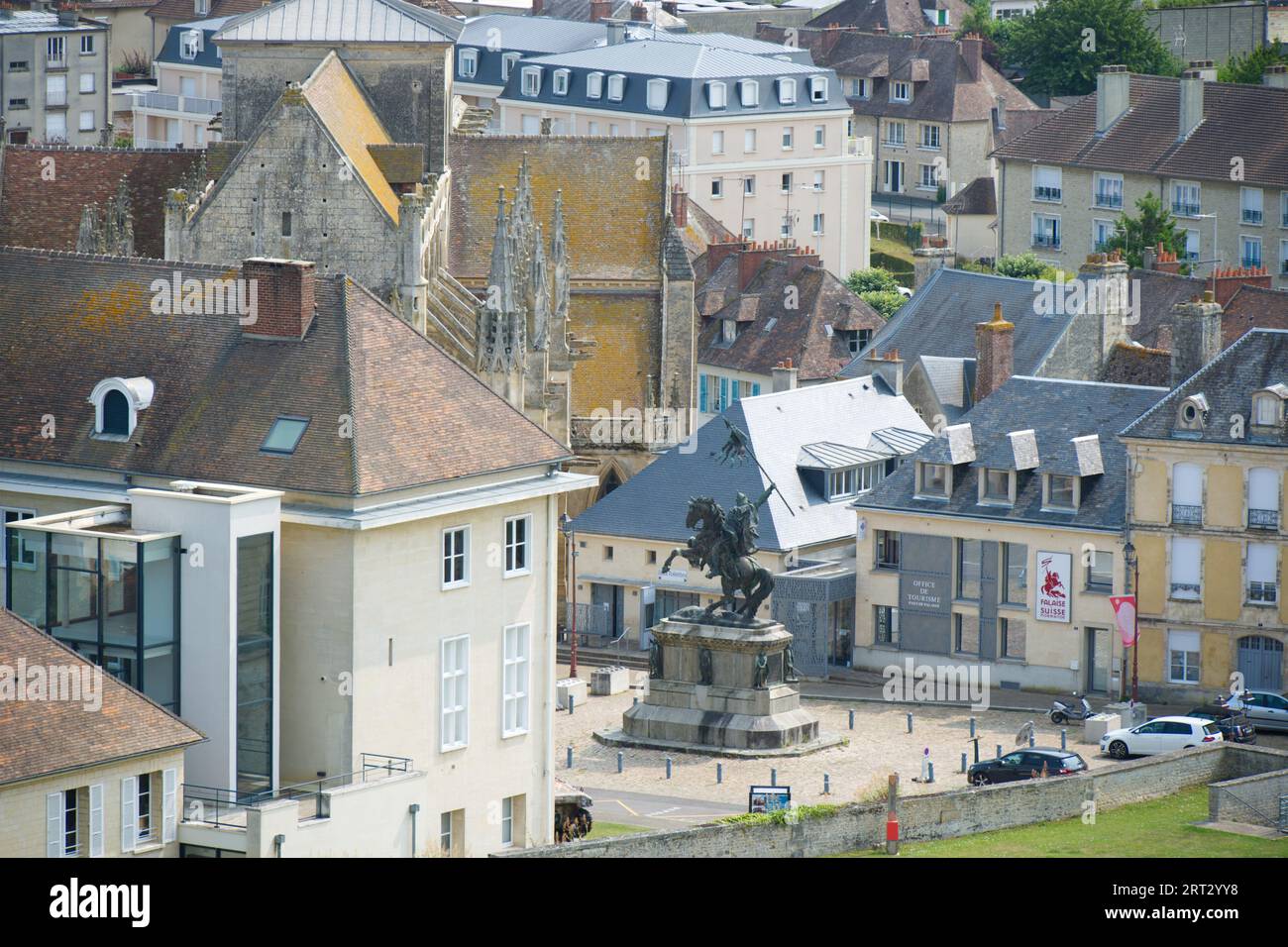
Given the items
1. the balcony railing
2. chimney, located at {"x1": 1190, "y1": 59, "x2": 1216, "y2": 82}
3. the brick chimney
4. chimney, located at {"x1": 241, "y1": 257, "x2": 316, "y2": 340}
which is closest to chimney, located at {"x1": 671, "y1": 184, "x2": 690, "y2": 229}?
chimney, located at {"x1": 1190, "y1": 59, "x2": 1216, "y2": 82}

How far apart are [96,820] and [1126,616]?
103 ft

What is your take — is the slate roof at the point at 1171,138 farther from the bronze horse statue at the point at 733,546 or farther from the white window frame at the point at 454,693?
the white window frame at the point at 454,693

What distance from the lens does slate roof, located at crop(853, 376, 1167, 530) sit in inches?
2965

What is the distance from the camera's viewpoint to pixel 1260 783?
192 feet

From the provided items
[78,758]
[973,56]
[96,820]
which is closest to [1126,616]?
[96,820]

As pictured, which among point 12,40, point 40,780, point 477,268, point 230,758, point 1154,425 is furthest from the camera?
point 12,40

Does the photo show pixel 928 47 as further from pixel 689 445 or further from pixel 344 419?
pixel 344 419

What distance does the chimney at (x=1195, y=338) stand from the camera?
7988 cm

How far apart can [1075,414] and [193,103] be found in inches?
3147

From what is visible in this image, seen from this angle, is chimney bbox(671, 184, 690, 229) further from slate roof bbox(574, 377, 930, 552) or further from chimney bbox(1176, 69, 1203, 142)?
slate roof bbox(574, 377, 930, 552)

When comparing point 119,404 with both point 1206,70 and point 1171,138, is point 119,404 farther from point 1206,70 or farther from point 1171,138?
point 1206,70

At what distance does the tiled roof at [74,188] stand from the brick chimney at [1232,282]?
30.3 meters

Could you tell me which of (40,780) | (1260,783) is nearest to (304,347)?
(40,780)

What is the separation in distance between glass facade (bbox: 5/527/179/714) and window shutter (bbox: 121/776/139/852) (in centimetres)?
329
